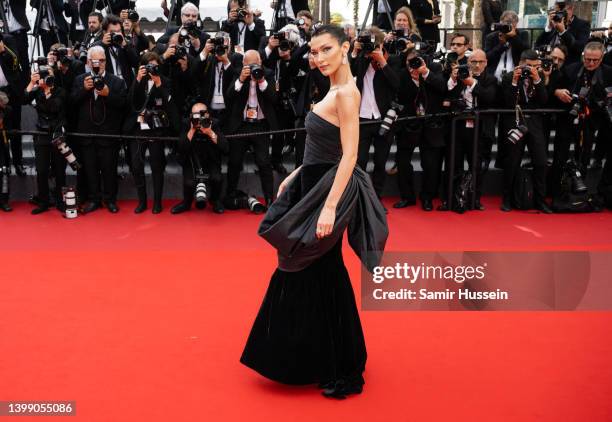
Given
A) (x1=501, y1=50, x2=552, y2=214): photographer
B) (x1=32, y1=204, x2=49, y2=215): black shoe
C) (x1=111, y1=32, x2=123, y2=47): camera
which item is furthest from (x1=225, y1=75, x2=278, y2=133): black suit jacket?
(x1=501, y1=50, x2=552, y2=214): photographer

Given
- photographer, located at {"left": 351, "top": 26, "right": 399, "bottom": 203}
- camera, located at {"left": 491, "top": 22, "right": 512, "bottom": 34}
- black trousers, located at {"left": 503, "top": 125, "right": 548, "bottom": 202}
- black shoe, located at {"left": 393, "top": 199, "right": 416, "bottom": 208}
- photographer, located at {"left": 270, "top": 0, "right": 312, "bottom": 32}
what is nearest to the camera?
photographer, located at {"left": 351, "top": 26, "right": 399, "bottom": 203}

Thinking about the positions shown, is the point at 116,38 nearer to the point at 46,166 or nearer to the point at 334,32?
the point at 46,166

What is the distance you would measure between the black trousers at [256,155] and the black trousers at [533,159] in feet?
8.01

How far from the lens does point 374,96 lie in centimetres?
767

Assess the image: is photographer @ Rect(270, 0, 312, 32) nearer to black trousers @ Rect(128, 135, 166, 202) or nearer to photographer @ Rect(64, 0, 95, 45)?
photographer @ Rect(64, 0, 95, 45)

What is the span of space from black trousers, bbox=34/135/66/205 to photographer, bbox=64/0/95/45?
2279 mm

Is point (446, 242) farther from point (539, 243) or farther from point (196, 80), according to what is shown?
point (196, 80)

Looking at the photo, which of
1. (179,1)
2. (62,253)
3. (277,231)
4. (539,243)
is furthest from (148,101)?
(277,231)

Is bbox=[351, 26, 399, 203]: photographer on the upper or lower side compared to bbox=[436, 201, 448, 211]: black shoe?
upper

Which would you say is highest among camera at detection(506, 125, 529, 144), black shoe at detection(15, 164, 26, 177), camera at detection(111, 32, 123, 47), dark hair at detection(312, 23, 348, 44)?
dark hair at detection(312, 23, 348, 44)

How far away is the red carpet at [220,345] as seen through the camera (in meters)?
3.53

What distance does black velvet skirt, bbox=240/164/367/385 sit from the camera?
3.58 m

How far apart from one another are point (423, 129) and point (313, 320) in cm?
456

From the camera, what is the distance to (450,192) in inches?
302
